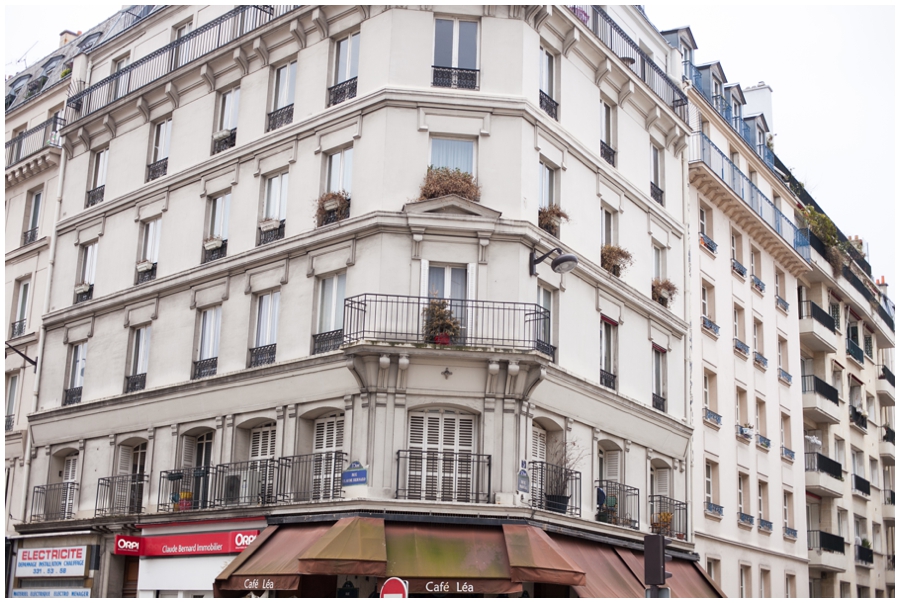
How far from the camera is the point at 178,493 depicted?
77.6ft

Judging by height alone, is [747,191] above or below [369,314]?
above

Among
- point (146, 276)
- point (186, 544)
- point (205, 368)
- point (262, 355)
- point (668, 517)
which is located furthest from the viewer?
point (146, 276)

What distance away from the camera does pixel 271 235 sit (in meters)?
24.1

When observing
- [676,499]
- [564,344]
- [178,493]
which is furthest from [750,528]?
[178,493]

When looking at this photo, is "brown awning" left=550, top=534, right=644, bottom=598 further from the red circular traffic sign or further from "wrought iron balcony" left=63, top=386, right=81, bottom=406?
"wrought iron balcony" left=63, top=386, right=81, bottom=406

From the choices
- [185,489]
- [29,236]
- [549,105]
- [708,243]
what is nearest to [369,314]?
[185,489]

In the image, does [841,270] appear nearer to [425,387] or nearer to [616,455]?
[616,455]

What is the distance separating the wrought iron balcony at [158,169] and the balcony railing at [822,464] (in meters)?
22.4

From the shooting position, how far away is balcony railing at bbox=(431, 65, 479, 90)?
2297 centimetres

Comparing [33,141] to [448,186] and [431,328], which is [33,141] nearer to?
[448,186]

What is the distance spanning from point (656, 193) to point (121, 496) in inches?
585

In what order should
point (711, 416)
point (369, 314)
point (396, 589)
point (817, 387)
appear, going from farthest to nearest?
point (817, 387) → point (711, 416) → point (369, 314) → point (396, 589)

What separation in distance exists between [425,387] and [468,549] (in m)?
3.11

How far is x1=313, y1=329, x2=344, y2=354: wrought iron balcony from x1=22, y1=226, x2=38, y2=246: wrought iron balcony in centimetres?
1364
